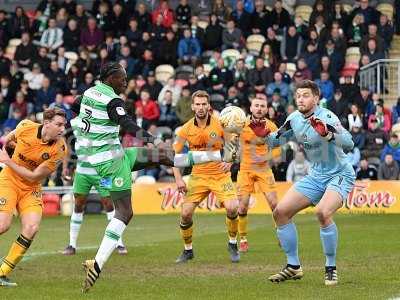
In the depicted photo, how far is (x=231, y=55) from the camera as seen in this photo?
1188 inches

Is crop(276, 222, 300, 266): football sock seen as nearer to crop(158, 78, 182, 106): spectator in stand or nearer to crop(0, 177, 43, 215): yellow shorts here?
crop(0, 177, 43, 215): yellow shorts

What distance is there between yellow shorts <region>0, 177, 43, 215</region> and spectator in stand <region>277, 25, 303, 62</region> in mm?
18596

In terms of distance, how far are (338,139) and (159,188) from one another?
1471 centimetres

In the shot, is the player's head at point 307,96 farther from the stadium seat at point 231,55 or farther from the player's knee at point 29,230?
the stadium seat at point 231,55

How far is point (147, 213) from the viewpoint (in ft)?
85.3

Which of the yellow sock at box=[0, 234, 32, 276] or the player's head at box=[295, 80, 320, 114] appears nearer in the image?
the player's head at box=[295, 80, 320, 114]

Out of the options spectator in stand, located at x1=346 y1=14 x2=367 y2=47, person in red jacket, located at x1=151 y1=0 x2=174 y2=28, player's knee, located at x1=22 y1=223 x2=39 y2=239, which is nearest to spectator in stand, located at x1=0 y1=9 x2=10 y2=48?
Answer: person in red jacket, located at x1=151 y1=0 x2=174 y2=28

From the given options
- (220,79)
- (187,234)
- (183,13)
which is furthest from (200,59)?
(187,234)

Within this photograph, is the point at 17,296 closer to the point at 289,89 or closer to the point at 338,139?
the point at 338,139

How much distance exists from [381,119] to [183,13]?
8.30 m

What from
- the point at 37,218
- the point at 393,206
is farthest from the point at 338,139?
the point at 393,206

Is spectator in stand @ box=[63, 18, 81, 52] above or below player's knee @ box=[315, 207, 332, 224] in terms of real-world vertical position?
above

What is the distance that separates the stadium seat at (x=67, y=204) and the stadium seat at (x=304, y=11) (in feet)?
34.6

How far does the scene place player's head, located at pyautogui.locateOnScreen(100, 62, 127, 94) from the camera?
11477 millimetres
